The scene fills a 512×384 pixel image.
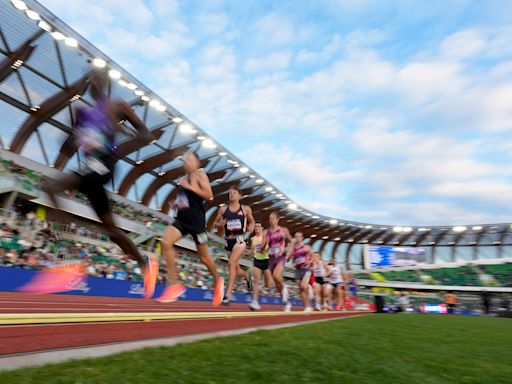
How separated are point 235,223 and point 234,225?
0.13 feet

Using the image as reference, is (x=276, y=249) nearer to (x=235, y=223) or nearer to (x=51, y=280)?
(x=235, y=223)

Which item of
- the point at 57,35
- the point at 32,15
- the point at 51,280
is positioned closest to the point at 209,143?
the point at 57,35

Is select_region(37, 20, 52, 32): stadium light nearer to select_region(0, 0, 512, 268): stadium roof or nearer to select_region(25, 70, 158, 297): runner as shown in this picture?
→ select_region(0, 0, 512, 268): stadium roof

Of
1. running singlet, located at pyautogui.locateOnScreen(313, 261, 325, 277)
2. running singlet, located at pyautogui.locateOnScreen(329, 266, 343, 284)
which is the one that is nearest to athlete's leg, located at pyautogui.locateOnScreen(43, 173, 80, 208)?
running singlet, located at pyautogui.locateOnScreen(313, 261, 325, 277)

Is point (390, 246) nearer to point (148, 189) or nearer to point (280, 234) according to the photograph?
point (148, 189)

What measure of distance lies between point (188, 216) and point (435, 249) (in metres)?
67.7

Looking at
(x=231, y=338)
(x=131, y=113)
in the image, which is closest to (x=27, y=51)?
(x=131, y=113)

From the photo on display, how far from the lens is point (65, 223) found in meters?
19.6

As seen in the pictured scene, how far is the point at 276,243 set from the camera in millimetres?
7934

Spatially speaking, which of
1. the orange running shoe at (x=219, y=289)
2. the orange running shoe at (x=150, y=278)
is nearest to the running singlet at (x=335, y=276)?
the orange running shoe at (x=219, y=289)

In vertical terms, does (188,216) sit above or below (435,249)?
below

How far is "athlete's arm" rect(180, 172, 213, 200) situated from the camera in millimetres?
4693

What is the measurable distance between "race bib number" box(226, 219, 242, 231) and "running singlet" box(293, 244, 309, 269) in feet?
12.2

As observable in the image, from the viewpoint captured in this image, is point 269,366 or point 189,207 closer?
point 269,366
